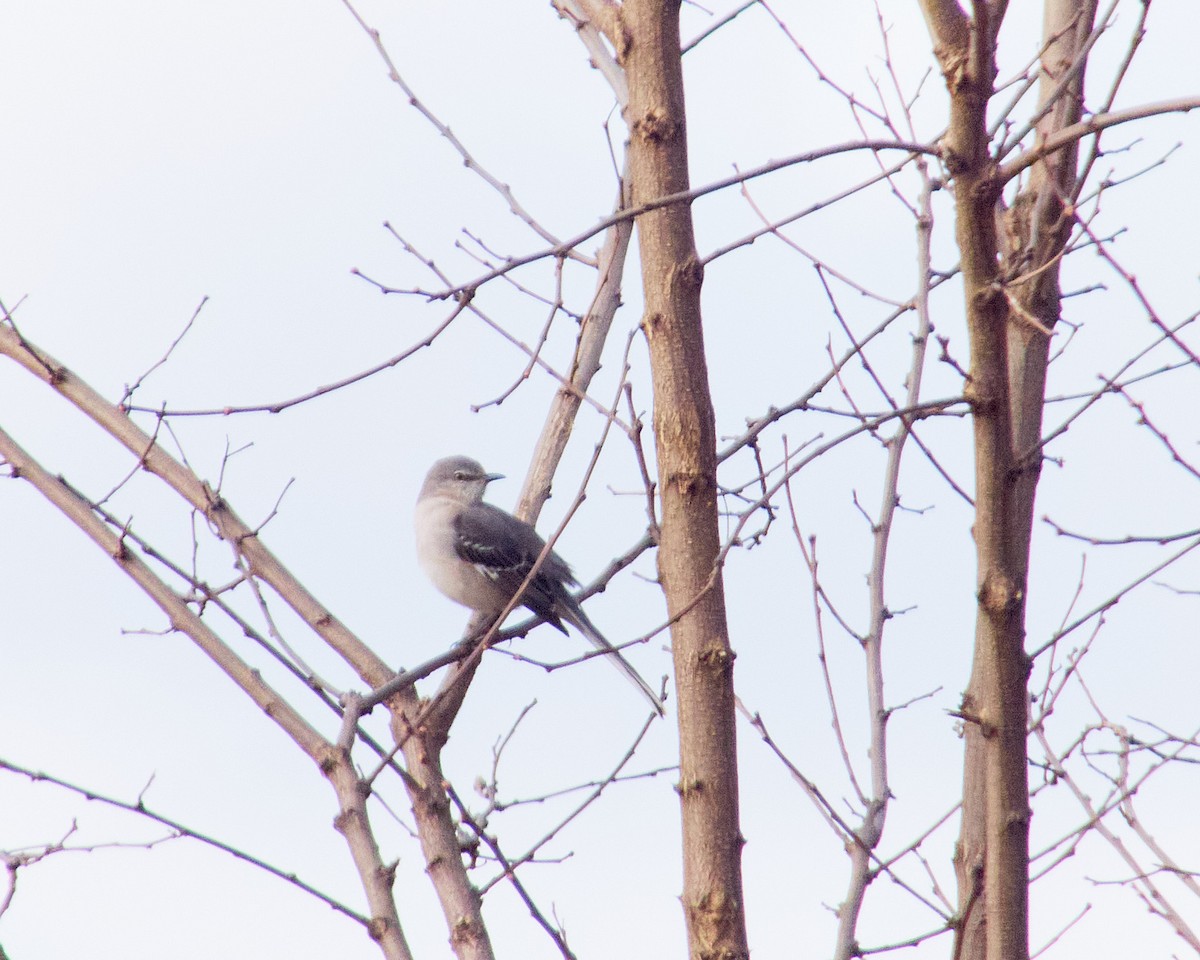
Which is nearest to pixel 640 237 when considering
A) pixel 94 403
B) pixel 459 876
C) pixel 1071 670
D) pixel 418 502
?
pixel 459 876

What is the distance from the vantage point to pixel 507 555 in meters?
7.65

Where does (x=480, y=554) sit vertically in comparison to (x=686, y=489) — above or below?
above

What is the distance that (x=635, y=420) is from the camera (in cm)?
289

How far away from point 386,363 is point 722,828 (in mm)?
1273

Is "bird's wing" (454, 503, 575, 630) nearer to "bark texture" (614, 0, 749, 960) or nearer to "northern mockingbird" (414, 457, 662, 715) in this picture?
"northern mockingbird" (414, 457, 662, 715)

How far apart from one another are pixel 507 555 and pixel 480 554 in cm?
19

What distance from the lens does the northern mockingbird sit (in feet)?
23.5

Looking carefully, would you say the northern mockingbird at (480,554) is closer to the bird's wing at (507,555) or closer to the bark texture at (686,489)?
the bird's wing at (507,555)

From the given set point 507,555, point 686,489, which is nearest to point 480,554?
point 507,555

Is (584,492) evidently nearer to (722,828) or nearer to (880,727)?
(722,828)

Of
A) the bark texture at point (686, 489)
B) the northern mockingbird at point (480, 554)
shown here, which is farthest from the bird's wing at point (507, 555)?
the bark texture at point (686, 489)

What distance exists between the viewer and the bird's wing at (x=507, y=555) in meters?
7.02

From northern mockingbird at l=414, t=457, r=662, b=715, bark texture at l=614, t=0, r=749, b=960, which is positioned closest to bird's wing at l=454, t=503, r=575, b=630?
northern mockingbird at l=414, t=457, r=662, b=715

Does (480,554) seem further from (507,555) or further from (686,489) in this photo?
(686,489)
